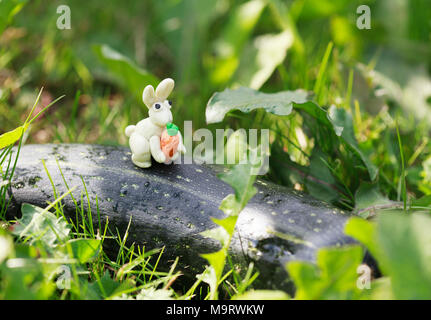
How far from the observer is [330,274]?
1.40m

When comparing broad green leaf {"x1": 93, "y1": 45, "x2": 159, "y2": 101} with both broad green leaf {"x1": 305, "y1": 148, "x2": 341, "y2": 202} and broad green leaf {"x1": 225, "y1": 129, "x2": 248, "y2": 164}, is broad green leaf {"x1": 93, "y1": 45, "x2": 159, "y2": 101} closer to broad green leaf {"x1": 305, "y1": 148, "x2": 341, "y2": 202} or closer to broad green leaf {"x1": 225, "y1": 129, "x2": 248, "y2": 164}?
broad green leaf {"x1": 225, "y1": 129, "x2": 248, "y2": 164}

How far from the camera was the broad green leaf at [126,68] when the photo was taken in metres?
3.02

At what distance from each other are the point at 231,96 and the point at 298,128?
884 mm

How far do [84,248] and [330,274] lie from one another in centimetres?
96

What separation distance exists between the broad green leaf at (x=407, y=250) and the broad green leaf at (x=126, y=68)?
2226 millimetres

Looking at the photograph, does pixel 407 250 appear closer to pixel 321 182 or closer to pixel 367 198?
pixel 367 198

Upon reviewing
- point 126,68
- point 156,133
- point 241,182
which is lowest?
point 241,182

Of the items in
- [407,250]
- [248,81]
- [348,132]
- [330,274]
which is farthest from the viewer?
[248,81]

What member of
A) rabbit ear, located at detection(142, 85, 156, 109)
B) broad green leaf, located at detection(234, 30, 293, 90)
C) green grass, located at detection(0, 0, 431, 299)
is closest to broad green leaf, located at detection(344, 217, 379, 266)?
green grass, located at detection(0, 0, 431, 299)

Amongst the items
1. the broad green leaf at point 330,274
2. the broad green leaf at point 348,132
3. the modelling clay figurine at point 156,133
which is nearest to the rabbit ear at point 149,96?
the modelling clay figurine at point 156,133

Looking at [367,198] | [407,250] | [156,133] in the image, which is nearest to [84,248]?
[156,133]

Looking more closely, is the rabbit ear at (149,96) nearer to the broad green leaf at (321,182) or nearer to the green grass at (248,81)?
the green grass at (248,81)

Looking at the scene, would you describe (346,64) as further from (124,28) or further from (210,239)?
(124,28)
